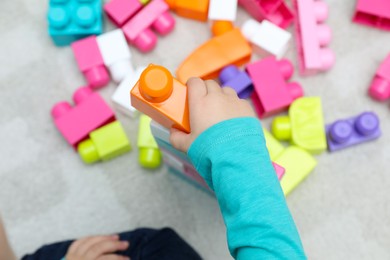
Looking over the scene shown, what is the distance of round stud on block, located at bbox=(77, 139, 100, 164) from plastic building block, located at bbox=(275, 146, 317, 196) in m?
0.39

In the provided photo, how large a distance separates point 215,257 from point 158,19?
1.79 feet

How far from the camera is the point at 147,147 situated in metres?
0.93

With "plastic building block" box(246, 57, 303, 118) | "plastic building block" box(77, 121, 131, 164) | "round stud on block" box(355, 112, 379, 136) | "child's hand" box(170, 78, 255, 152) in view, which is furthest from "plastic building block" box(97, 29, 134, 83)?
"round stud on block" box(355, 112, 379, 136)

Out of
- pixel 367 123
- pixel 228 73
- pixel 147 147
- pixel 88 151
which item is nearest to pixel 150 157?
pixel 147 147

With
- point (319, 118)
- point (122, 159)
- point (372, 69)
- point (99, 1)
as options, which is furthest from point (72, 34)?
point (372, 69)

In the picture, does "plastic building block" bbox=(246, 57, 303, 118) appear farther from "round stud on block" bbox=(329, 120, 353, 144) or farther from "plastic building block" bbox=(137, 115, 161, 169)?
"plastic building block" bbox=(137, 115, 161, 169)

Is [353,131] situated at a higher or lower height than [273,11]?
lower

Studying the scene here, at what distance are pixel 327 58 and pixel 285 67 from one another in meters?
0.10

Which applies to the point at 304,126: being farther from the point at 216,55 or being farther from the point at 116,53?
the point at 116,53

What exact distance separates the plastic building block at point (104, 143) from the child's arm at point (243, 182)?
1.23ft

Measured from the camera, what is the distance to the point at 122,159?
0.97m

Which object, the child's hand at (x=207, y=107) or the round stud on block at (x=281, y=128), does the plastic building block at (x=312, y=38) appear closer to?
the round stud on block at (x=281, y=128)

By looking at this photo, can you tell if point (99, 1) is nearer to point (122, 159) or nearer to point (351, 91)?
point (122, 159)

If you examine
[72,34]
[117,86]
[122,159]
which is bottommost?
[122,159]
